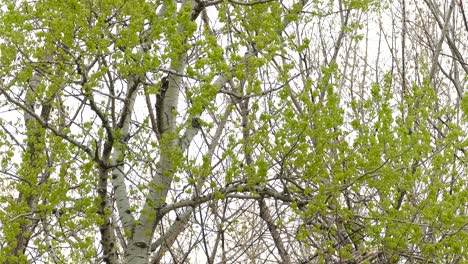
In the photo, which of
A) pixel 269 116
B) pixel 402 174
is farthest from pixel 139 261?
pixel 402 174

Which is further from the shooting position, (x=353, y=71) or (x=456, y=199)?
(x=353, y=71)

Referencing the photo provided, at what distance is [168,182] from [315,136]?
6.07ft

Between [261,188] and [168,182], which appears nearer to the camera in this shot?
[261,188]

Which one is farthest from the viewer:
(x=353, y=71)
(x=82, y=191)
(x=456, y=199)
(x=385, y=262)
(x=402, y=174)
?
(x=353, y=71)

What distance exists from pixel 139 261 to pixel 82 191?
2.90 feet

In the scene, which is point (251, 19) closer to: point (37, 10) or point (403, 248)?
point (37, 10)

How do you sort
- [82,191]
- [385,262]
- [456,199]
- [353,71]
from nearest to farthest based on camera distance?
[456,199] → [385,262] → [82,191] → [353,71]

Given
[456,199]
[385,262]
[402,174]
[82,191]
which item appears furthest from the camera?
[82,191]

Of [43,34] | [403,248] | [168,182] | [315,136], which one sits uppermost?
[43,34]

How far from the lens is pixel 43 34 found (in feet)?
16.7

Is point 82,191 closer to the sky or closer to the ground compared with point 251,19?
closer to the ground

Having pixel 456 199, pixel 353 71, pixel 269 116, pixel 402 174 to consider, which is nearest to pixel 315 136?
pixel 269 116

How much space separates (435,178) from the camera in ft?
16.6

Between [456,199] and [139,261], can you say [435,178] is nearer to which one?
[456,199]
